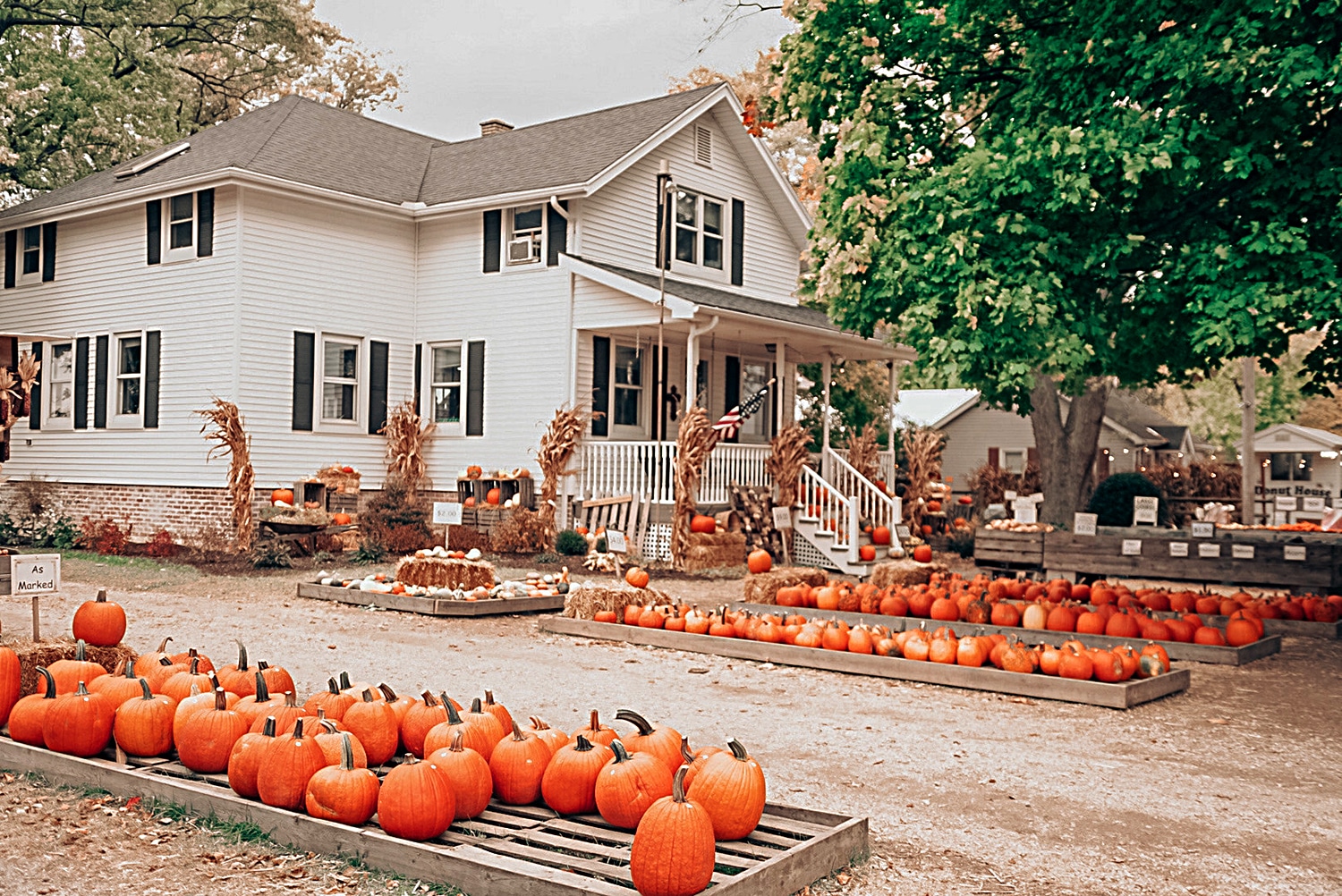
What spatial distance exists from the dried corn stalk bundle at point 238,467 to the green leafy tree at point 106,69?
10725mm

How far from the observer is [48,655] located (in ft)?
20.9

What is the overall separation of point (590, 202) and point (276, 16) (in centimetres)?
1160

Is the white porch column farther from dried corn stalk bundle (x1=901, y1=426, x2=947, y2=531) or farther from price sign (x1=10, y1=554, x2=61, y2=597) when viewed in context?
price sign (x1=10, y1=554, x2=61, y2=597)

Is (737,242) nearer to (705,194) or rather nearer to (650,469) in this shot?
(705,194)

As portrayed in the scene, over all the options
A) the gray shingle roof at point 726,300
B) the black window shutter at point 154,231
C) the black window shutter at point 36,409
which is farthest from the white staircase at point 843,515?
the black window shutter at point 36,409

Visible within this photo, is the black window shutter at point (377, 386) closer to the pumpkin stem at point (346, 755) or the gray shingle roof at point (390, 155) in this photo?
the gray shingle roof at point (390, 155)

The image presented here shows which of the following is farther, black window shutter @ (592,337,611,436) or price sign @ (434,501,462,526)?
black window shutter @ (592,337,611,436)

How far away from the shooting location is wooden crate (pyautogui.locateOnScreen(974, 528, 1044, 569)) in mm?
13523

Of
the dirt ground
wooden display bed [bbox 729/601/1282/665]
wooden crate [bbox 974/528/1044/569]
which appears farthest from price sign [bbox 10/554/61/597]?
wooden crate [bbox 974/528/1044/569]

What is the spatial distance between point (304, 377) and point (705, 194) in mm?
7948

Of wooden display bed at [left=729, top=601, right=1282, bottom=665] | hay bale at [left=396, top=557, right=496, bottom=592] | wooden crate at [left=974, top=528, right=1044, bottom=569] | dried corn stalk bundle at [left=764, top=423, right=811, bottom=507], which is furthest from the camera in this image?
dried corn stalk bundle at [left=764, top=423, right=811, bottom=507]

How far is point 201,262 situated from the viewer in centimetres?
1975

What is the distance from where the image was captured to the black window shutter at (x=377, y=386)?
20797 millimetres

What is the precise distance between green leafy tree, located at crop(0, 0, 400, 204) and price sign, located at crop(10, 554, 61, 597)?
69.0 feet
